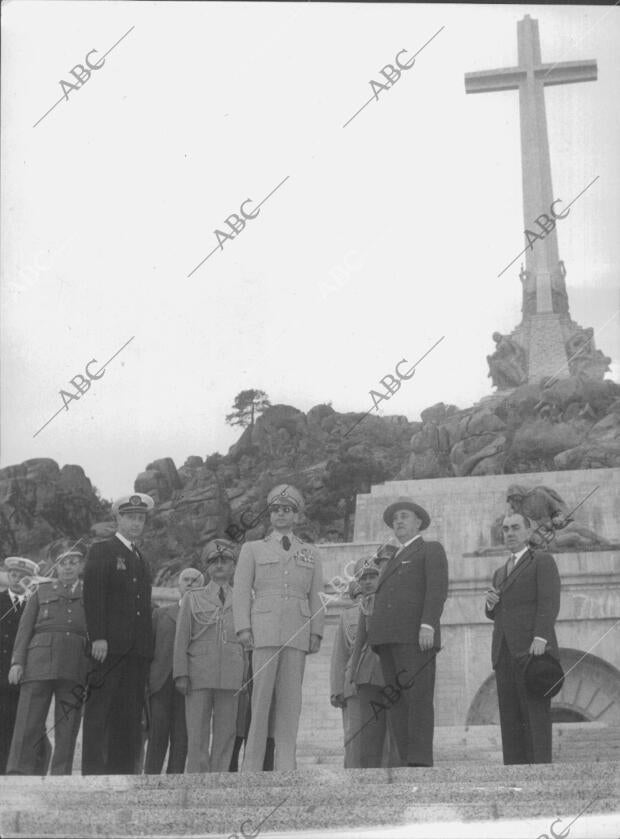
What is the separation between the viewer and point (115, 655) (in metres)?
6.56

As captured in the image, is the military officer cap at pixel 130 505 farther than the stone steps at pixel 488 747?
No

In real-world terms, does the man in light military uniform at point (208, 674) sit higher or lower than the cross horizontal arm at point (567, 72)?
lower

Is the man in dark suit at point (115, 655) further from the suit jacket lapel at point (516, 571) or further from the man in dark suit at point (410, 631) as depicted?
the suit jacket lapel at point (516, 571)

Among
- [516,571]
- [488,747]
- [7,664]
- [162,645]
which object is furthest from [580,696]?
[7,664]

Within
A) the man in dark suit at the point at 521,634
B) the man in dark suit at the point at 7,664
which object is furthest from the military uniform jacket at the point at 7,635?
the man in dark suit at the point at 521,634

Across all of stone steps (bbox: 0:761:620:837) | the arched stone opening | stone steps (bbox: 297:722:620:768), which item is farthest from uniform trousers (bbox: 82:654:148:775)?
the arched stone opening

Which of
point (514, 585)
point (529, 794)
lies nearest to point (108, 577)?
point (514, 585)

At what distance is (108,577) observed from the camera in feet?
21.8

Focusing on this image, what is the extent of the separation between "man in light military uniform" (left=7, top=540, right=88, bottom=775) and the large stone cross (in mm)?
9714

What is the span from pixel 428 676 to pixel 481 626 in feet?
18.6

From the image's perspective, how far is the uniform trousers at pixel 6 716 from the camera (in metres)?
7.32

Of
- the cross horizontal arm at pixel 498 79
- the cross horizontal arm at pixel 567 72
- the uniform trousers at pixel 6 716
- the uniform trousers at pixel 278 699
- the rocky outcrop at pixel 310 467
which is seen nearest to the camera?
the uniform trousers at pixel 278 699

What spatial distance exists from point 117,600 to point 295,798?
1812 mm

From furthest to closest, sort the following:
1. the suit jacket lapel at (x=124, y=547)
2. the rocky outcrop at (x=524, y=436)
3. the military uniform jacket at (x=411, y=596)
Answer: the rocky outcrop at (x=524, y=436), the suit jacket lapel at (x=124, y=547), the military uniform jacket at (x=411, y=596)
